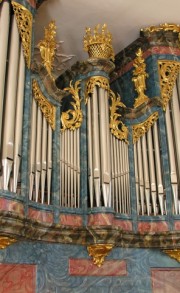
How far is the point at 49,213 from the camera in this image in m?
7.70

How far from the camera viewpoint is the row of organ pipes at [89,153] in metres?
7.23

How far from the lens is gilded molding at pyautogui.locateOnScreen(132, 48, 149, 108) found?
9.68 metres

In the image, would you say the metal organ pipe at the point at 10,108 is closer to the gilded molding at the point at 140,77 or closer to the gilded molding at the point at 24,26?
the gilded molding at the point at 24,26

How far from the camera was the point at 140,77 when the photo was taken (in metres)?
9.83

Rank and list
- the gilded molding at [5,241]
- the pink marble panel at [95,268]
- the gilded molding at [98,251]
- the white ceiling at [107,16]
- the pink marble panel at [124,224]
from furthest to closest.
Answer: the white ceiling at [107,16], the pink marble panel at [124,224], the gilded molding at [98,251], the pink marble panel at [95,268], the gilded molding at [5,241]

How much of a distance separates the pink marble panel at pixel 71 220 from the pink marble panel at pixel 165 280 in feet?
5.30

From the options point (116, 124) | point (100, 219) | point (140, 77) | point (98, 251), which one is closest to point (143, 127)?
point (116, 124)

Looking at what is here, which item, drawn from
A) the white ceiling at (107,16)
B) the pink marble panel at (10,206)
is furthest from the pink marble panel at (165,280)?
the white ceiling at (107,16)

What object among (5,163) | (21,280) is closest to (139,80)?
(5,163)

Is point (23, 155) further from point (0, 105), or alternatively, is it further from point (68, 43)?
point (68, 43)

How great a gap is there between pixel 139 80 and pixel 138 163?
6.11ft

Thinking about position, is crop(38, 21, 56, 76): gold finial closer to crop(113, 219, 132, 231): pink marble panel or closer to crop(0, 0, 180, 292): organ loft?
crop(0, 0, 180, 292): organ loft

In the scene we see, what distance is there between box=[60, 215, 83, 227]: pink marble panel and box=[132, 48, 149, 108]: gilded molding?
2.82 meters

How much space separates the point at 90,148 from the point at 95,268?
2099 millimetres
